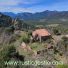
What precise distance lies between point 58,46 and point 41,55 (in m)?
2.70

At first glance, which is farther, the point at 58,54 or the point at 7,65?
the point at 58,54

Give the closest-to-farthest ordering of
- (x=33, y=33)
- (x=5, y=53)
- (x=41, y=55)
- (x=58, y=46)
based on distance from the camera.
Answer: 1. (x=5, y=53)
2. (x=41, y=55)
3. (x=58, y=46)
4. (x=33, y=33)

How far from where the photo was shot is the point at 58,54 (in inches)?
816

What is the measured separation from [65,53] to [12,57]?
476 cm

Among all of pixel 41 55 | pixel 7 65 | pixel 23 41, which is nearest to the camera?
pixel 7 65

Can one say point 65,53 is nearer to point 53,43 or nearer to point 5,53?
point 53,43

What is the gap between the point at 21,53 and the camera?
20.5 meters

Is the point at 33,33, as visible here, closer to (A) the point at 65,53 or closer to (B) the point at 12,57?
(A) the point at 65,53

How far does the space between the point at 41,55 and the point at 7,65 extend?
3.88 metres

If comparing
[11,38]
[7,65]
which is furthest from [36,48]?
[7,65]

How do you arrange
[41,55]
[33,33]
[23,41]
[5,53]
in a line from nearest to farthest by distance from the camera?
[5,53], [41,55], [23,41], [33,33]

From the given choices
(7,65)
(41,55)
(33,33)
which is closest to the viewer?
(7,65)

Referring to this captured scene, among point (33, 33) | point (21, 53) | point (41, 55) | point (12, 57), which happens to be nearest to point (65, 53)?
point (41, 55)

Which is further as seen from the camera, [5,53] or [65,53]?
[65,53]
